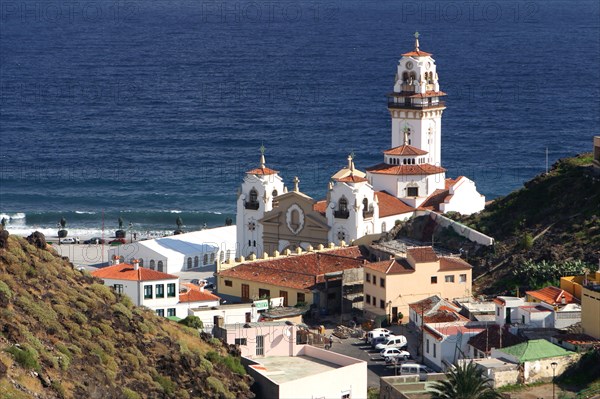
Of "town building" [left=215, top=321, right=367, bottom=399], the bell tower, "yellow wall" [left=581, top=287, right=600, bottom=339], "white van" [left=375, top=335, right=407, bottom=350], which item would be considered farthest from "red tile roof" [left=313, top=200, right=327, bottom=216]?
"town building" [left=215, top=321, right=367, bottom=399]

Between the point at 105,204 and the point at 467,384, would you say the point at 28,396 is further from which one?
the point at 105,204

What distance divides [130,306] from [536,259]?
29740 mm

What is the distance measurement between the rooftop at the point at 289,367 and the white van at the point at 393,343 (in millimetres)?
11953

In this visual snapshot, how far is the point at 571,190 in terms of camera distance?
92938 millimetres

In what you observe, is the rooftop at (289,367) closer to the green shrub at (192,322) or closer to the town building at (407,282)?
the green shrub at (192,322)

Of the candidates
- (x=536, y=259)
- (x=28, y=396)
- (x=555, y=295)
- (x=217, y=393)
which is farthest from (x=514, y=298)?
(x=28, y=396)

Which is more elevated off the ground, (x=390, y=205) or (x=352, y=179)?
(x=352, y=179)

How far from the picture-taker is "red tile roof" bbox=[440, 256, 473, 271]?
8427 cm

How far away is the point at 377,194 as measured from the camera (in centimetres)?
10062

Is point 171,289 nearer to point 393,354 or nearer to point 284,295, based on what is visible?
point 284,295

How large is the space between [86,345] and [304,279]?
108ft

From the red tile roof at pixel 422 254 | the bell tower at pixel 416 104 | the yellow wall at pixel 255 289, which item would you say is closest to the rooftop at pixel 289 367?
the red tile roof at pixel 422 254

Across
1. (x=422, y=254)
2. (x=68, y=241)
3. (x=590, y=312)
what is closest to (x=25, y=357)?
(x=590, y=312)

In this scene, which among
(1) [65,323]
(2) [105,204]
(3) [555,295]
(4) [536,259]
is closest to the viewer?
(1) [65,323]
